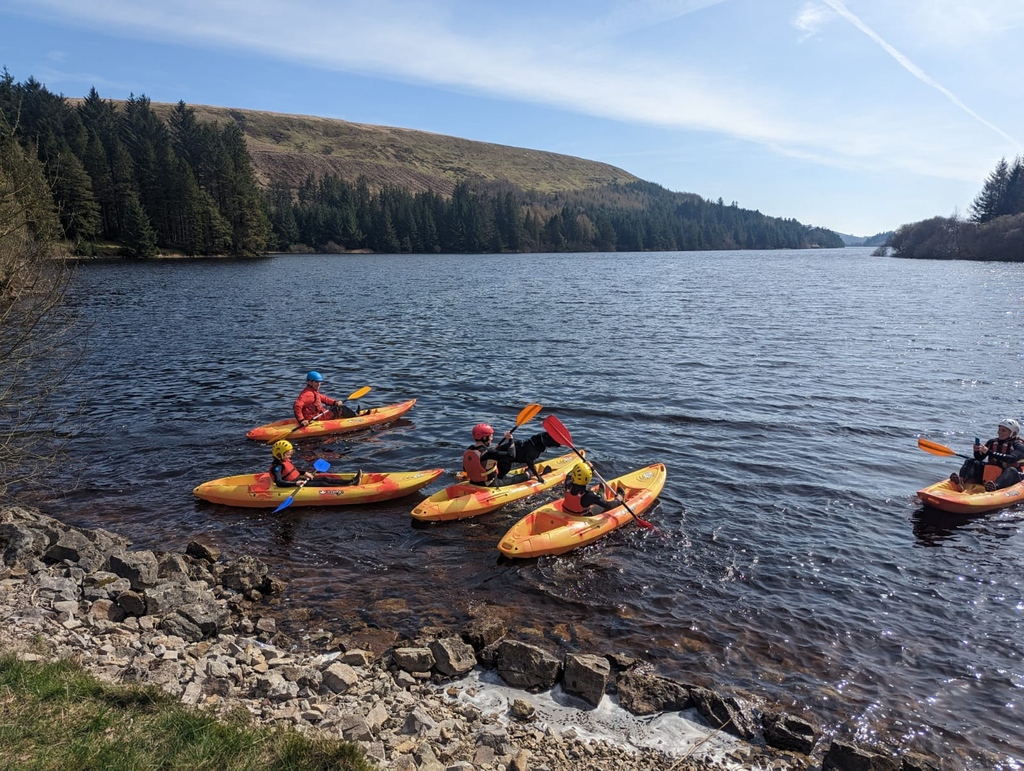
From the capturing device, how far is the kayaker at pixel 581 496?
13.1m

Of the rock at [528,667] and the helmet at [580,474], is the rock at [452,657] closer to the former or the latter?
the rock at [528,667]

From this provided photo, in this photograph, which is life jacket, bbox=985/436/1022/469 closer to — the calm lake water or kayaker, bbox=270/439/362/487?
the calm lake water

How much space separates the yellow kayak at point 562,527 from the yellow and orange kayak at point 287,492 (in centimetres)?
346

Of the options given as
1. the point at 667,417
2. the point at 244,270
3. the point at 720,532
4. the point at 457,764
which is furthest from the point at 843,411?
the point at 244,270

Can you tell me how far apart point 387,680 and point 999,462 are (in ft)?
48.7

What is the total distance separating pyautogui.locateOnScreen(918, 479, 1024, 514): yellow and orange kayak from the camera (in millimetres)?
13922

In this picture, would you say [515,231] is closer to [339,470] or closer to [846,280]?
[846,280]

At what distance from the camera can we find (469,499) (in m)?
14.0

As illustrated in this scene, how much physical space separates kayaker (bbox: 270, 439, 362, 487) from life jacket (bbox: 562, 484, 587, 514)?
504cm

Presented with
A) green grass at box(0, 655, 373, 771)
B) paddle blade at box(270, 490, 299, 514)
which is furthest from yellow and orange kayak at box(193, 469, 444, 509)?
green grass at box(0, 655, 373, 771)

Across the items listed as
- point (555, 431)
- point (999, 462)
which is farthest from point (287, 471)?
point (999, 462)

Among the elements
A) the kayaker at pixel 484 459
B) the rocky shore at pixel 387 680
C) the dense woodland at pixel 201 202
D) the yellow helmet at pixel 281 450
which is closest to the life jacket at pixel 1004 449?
the rocky shore at pixel 387 680

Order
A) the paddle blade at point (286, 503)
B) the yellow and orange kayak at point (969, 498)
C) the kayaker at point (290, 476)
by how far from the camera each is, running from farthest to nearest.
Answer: the kayaker at point (290, 476) < the paddle blade at point (286, 503) < the yellow and orange kayak at point (969, 498)

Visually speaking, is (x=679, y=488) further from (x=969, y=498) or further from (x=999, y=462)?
(x=999, y=462)
